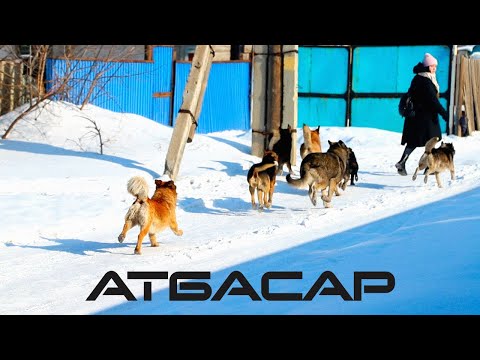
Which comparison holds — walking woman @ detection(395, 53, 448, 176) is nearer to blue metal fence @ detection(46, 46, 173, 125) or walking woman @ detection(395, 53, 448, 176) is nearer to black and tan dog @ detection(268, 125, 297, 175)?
black and tan dog @ detection(268, 125, 297, 175)

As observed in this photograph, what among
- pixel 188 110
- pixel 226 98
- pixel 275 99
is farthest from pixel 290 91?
pixel 226 98

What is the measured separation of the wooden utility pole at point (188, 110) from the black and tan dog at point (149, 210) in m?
4.07

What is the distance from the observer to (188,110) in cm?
1364

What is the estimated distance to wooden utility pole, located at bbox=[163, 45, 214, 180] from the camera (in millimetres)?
13305

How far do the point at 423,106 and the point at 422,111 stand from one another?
0.26ft

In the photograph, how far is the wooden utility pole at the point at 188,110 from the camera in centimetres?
1330

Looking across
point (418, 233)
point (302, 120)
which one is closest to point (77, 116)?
point (302, 120)

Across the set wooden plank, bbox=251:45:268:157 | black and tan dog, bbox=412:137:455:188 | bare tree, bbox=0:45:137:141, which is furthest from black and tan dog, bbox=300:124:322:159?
bare tree, bbox=0:45:137:141

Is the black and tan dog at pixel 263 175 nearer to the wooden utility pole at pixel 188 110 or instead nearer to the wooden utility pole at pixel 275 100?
the wooden utility pole at pixel 188 110

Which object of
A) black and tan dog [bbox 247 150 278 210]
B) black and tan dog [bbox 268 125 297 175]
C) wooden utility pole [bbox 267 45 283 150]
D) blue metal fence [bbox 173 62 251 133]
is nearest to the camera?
black and tan dog [bbox 247 150 278 210]

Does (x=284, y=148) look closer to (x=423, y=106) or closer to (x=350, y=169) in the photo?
(x=350, y=169)
